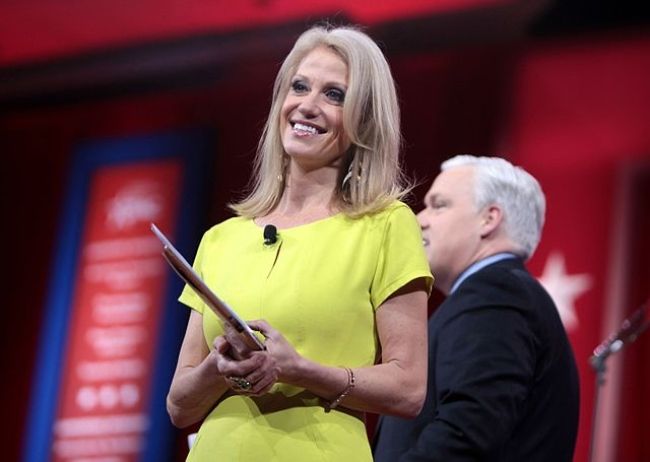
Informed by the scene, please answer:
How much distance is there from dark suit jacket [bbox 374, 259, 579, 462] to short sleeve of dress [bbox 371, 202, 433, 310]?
77 centimetres

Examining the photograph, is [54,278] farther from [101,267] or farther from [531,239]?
[531,239]

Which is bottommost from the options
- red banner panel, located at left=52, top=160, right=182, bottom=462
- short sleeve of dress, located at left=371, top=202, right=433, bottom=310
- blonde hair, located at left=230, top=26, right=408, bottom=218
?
red banner panel, located at left=52, top=160, right=182, bottom=462

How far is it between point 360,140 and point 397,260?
0.77ft

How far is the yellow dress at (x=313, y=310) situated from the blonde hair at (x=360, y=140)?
53mm

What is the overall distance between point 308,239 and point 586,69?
2.37 meters

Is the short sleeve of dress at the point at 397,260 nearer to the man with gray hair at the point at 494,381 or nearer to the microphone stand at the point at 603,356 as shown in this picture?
the man with gray hair at the point at 494,381

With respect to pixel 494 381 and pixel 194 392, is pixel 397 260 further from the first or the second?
pixel 494 381

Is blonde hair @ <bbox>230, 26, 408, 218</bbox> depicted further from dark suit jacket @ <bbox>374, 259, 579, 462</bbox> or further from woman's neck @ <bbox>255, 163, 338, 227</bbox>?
dark suit jacket @ <bbox>374, 259, 579, 462</bbox>

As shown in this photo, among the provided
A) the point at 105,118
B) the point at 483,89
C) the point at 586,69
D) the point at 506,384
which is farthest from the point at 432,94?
the point at 506,384

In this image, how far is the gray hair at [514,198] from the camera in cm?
305

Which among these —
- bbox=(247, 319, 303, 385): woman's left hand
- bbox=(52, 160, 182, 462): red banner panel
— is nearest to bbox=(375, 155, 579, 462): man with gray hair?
bbox=(247, 319, 303, 385): woman's left hand

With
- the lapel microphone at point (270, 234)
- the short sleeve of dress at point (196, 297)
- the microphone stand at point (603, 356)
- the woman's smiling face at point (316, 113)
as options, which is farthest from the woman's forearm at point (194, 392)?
the microphone stand at point (603, 356)

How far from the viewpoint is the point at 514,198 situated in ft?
10.1

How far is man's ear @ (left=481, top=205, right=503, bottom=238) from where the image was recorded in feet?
9.96
